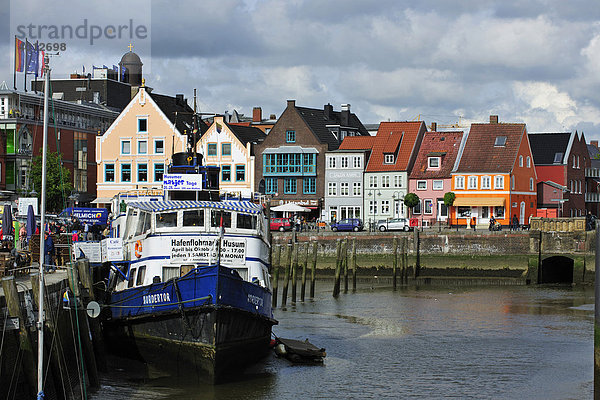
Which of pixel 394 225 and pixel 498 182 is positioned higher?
pixel 498 182

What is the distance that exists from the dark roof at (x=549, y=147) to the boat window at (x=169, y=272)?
64724 mm

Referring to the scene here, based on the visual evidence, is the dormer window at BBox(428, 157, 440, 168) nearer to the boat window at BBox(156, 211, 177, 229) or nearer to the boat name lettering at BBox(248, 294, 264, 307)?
the boat name lettering at BBox(248, 294, 264, 307)

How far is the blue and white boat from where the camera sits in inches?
1019

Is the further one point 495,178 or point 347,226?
point 495,178

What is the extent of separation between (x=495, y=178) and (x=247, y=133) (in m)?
23.0

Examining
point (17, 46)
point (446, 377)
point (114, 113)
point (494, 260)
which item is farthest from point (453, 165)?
point (17, 46)

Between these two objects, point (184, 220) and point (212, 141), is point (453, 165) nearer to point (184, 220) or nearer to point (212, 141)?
point (212, 141)

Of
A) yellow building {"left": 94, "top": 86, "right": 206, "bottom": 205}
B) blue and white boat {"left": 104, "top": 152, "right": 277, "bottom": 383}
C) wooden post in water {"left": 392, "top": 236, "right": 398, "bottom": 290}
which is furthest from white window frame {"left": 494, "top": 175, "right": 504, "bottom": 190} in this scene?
blue and white boat {"left": 104, "top": 152, "right": 277, "bottom": 383}

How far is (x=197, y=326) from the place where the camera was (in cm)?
2597

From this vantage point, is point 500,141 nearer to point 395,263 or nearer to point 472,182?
point 472,182

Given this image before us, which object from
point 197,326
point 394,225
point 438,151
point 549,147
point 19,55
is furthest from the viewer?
point 549,147

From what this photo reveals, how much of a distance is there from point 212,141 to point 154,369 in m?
58.0

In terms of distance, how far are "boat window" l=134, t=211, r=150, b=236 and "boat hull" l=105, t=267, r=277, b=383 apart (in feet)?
6.62

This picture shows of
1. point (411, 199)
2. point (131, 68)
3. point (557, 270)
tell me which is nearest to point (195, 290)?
point (557, 270)
